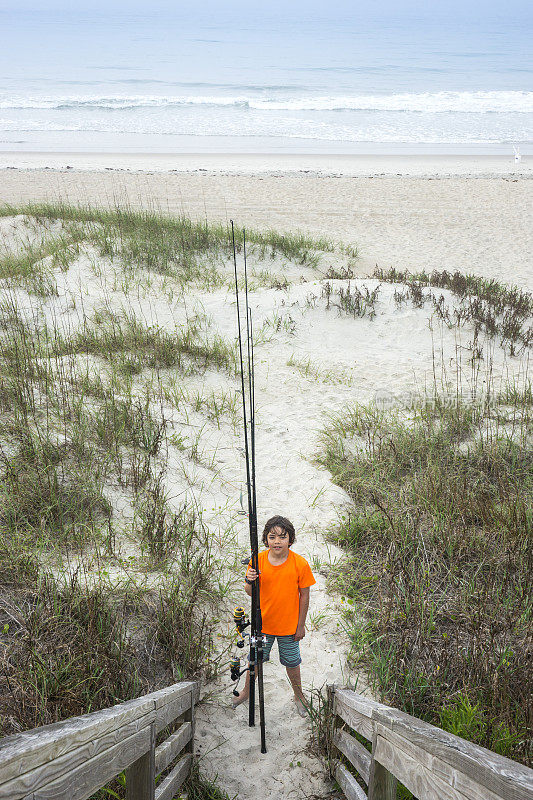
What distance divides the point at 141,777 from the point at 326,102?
2062 inches

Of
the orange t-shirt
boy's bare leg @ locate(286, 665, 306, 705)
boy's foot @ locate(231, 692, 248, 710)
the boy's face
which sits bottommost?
boy's foot @ locate(231, 692, 248, 710)

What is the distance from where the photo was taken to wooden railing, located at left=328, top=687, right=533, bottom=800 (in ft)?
3.79

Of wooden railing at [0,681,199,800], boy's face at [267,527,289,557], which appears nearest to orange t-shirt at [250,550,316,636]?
boy's face at [267,527,289,557]

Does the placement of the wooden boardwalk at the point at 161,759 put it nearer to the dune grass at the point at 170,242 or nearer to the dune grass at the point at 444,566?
the dune grass at the point at 444,566

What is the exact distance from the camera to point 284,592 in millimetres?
3309

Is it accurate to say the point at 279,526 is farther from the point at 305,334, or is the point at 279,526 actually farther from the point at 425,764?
the point at 305,334

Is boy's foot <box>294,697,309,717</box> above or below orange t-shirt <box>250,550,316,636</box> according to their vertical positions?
below

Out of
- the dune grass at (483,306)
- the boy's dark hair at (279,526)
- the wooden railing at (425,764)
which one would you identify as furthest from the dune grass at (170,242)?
the wooden railing at (425,764)

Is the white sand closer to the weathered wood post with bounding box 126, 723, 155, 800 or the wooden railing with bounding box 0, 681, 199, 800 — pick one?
the wooden railing with bounding box 0, 681, 199, 800

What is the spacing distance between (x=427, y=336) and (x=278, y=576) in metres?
7.19

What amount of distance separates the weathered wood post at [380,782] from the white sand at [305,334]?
3.41ft

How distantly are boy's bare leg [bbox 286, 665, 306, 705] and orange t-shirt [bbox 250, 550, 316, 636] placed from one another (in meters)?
0.29

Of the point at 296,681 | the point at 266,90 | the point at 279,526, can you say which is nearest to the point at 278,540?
the point at 279,526

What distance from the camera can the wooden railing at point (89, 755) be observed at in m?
1.11
